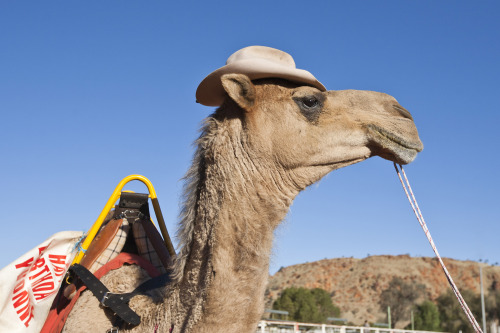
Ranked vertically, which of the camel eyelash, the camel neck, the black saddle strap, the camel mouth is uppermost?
the camel eyelash

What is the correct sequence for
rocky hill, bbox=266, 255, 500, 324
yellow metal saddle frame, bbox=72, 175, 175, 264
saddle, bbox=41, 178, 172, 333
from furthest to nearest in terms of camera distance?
1. rocky hill, bbox=266, 255, 500, 324
2. yellow metal saddle frame, bbox=72, 175, 175, 264
3. saddle, bbox=41, 178, 172, 333

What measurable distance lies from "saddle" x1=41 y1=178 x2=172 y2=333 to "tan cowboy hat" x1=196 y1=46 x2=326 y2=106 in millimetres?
1206

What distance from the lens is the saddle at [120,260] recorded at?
310 centimetres

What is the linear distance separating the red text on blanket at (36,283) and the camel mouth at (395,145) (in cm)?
223

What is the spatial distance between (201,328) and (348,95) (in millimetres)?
1706

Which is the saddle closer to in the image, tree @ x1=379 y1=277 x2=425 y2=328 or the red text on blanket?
the red text on blanket

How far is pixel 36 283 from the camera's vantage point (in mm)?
3508

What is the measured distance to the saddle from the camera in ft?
10.2

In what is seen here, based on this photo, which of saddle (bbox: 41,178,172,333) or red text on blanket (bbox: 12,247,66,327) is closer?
saddle (bbox: 41,178,172,333)

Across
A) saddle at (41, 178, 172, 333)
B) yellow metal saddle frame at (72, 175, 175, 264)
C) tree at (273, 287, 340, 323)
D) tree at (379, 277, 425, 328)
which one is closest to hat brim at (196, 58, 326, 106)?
yellow metal saddle frame at (72, 175, 175, 264)

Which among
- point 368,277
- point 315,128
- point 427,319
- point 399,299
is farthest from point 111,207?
point 368,277

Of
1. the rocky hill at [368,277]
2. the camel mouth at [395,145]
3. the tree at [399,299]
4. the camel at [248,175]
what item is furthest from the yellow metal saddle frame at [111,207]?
the rocky hill at [368,277]

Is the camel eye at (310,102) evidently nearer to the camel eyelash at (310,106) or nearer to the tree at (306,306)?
the camel eyelash at (310,106)

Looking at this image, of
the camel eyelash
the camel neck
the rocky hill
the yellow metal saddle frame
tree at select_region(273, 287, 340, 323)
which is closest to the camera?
the camel neck
